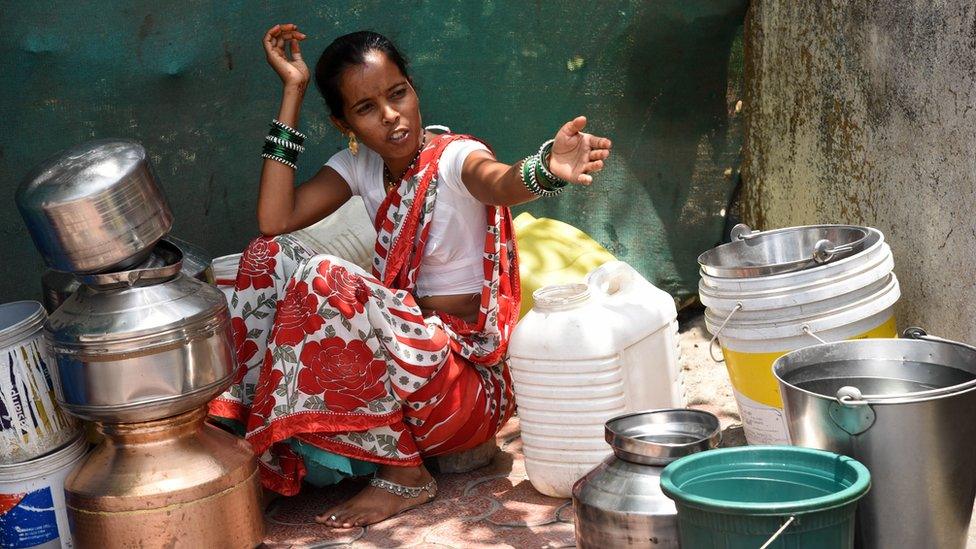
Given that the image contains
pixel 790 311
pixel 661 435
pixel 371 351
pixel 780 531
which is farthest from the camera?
pixel 371 351

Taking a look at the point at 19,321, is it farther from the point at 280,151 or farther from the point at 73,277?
the point at 280,151

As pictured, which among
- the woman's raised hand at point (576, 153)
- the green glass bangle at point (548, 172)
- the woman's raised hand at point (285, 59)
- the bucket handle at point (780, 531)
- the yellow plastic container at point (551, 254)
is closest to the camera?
the bucket handle at point (780, 531)

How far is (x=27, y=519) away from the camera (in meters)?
3.36

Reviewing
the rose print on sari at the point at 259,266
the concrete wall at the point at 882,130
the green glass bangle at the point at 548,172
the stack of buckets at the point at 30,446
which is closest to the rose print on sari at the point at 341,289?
the rose print on sari at the point at 259,266

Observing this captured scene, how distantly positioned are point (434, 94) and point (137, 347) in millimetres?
2100

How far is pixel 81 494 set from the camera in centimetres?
317

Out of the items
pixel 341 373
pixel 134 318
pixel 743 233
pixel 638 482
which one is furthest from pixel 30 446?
pixel 743 233

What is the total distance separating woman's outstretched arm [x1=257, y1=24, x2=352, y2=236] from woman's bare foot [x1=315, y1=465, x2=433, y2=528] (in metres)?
0.92

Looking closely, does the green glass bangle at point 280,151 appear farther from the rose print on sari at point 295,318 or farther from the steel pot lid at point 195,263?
the rose print on sari at point 295,318

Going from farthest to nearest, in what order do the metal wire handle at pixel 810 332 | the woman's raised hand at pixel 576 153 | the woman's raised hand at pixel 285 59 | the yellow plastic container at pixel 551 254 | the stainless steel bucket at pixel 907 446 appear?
1. the yellow plastic container at pixel 551 254
2. the woman's raised hand at pixel 285 59
3. the metal wire handle at pixel 810 332
4. the woman's raised hand at pixel 576 153
5. the stainless steel bucket at pixel 907 446

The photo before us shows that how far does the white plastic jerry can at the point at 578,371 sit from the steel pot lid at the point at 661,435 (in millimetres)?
616

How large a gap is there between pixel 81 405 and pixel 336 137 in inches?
74.0

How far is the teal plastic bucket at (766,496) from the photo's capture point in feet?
7.26

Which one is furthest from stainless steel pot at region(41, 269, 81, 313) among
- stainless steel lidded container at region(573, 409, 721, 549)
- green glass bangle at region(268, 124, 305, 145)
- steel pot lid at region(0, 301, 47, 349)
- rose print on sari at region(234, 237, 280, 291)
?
stainless steel lidded container at region(573, 409, 721, 549)
